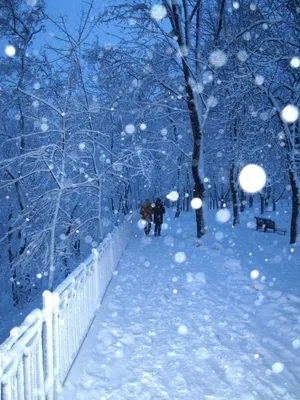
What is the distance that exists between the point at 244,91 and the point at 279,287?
21.9ft

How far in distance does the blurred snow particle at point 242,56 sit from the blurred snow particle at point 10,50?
Answer: 9.31m

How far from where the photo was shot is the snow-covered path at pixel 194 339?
3.74 m

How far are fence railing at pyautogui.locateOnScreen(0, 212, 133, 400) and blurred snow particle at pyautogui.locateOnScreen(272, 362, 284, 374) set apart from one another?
256cm

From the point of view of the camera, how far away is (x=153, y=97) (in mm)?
15039

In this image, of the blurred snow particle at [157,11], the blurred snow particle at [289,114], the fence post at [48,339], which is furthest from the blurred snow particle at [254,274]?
the blurred snow particle at [157,11]

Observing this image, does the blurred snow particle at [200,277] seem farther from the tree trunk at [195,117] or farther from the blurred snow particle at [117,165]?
the tree trunk at [195,117]

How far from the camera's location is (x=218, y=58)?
38.2 ft

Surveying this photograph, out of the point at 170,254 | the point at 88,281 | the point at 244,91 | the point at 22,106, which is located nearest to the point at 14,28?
the point at 22,106

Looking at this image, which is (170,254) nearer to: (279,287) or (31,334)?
(279,287)

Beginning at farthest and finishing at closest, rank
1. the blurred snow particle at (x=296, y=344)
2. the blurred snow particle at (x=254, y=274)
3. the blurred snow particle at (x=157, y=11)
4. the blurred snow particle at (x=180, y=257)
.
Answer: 1. the blurred snow particle at (x=157, y=11)
2. the blurred snow particle at (x=180, y=257)
3. the blurred snow particle at (x=254, y=274)
4. the blurred snow particle at (x=296, y=344)

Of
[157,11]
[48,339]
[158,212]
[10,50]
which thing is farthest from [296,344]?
[10,50]

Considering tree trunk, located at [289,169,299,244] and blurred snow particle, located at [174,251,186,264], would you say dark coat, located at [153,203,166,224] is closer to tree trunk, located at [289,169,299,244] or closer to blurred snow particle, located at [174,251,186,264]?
blurred snow particle, located at [174,251,186,264]

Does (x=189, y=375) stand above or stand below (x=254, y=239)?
above

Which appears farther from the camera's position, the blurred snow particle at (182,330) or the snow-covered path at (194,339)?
the blurred snow particle at (182,330)
